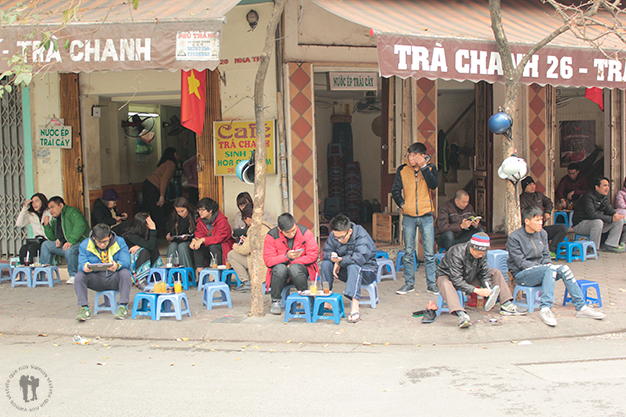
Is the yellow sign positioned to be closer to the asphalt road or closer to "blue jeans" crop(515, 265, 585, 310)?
the asphalt road

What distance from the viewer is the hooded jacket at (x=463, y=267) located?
6379mm

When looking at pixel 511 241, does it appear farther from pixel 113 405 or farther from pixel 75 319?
pixel 75 319

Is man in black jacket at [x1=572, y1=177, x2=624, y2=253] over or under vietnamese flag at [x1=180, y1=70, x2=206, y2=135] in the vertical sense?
under

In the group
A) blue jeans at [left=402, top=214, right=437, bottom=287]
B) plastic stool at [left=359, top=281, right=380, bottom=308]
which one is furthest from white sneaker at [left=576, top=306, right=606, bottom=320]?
plastic stool at [left=359, top=281, right=380, bottom=308]

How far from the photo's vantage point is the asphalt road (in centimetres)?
427

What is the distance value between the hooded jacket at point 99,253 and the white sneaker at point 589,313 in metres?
5.08

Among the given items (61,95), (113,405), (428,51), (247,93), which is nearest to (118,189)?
(61,95)

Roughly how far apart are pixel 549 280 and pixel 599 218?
430 centimetres

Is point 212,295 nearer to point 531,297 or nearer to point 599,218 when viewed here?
point 531,297

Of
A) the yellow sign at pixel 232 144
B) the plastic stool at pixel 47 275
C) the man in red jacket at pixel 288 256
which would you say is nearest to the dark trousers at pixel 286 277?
the man in red jacket at pixel 288 256

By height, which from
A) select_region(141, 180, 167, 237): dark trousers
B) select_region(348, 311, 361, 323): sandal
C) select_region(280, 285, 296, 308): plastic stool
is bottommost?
select_region(348, 311, 361, 323): sandal

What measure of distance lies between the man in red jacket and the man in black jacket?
17.7 ft

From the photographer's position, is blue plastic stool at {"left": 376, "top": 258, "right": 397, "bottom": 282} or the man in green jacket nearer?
blue plastic stool at {"left": 376, "top": 258, "right": 397, "bottom": 282}

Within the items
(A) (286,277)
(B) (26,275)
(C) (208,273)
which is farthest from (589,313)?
(B) (26,275)
